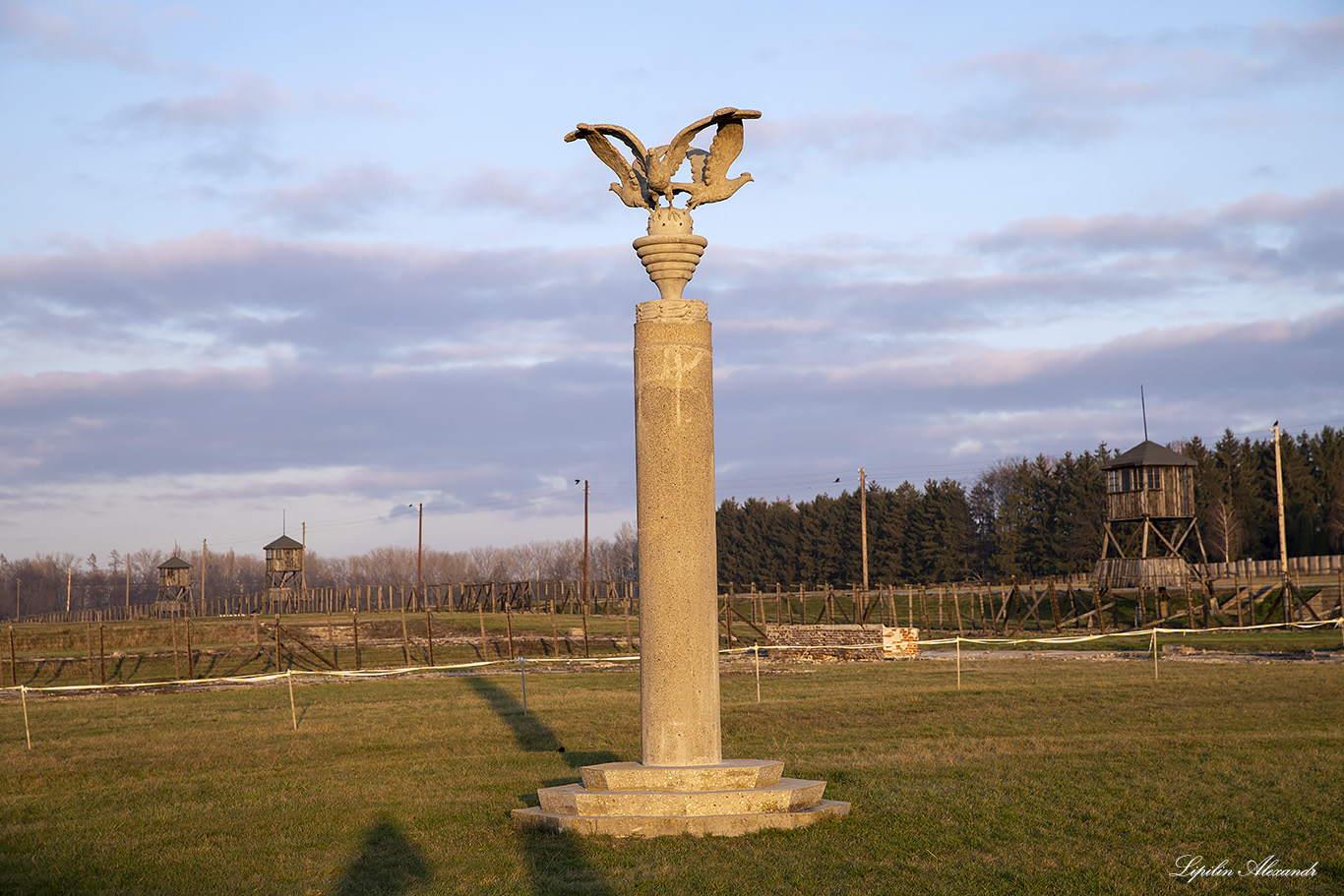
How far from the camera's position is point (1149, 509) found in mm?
48438

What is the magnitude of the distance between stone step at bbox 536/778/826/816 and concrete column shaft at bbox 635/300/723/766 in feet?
1.30

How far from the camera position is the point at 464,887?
24.0 feet

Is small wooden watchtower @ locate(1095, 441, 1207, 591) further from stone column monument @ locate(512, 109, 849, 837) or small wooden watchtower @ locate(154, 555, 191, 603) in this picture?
small wooden watchtower @ locate(154, 555, 191, 603)

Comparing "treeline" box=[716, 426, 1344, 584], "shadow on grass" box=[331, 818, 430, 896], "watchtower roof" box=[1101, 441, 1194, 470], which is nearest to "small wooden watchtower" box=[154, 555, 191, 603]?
"treeline" box=[716, 426, 1344, 584]

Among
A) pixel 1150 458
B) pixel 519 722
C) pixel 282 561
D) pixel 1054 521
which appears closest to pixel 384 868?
pixel 519 722

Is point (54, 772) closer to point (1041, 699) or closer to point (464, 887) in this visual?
point (464, 887)

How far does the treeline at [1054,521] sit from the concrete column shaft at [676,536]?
218ft

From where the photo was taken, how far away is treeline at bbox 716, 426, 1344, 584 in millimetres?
78188

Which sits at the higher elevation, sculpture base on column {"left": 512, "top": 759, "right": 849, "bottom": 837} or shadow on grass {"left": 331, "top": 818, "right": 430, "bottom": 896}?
sculpture base on column {"left": 512, "top": 759, "right": 849, "bottom": 837}

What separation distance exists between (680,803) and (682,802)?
0.06 ft

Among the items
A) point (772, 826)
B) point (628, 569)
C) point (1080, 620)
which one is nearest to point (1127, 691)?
point (772, 826)

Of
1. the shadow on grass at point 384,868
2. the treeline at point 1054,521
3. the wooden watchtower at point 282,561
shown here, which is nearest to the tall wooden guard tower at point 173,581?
the wooden watchtower at point 282,561

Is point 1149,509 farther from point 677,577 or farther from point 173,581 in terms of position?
point 173,581

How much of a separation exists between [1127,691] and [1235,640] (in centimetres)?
1916
